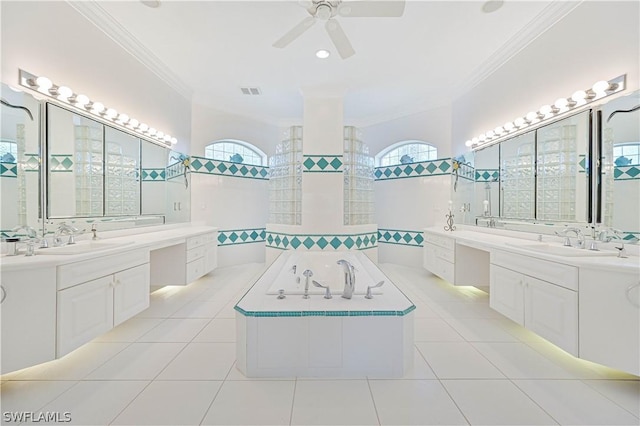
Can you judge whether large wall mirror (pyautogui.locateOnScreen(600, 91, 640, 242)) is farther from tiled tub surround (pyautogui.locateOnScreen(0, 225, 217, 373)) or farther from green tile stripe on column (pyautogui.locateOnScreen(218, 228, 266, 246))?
green tile stripe on column (pyautogui.locateOnScreen(218, 228, 266, 246))

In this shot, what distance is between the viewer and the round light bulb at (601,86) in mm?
2203

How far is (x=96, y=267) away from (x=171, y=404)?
44.9 inches

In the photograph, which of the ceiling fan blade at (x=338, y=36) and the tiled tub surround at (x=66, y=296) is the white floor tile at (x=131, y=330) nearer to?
the tiled tub surround at (x=66, y=296)

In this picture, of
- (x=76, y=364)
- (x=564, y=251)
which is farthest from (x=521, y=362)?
(x=76, y=364)

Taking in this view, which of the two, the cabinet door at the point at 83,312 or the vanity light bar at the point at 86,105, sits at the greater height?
the vanity light bar at the point at 86,105

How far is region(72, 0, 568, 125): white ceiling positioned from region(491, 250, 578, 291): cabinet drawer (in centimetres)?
223

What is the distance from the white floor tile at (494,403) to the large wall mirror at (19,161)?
3142 mm

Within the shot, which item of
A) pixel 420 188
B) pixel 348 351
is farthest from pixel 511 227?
pixel 348 351

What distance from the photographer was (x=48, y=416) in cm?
153

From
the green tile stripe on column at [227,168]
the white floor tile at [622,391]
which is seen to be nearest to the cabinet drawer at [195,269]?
the green tile stripe on column at [227,168]

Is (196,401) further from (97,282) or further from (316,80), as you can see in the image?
(316,80)

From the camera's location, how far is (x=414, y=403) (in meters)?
1.60

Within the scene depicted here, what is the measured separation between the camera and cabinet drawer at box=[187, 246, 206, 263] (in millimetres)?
3615

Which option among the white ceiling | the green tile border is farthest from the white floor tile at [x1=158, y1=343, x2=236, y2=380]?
the white ceiling
